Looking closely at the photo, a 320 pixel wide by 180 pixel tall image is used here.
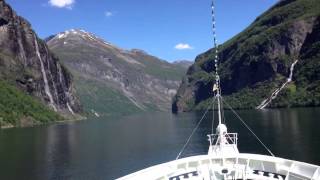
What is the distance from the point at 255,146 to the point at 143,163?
23213 mm

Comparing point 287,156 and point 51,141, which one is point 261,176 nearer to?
point 287,156

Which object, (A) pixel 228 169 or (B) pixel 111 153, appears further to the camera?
(B) pixel 111 153

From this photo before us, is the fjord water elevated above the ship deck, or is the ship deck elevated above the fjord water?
the ship deck

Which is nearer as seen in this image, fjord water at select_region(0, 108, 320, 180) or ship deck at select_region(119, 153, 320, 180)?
ship deck at select_region(119, 153, 320, 180)

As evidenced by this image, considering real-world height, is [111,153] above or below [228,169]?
below

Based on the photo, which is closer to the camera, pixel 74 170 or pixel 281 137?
pixel 74 170

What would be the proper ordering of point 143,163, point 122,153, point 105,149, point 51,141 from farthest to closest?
point 51,141
point 105,149
point 122,153
point 143,163

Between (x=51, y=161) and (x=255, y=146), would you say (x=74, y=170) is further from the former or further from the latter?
(x=255, y=146)

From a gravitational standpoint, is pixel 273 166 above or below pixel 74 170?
above

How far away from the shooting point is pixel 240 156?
39.5 meters

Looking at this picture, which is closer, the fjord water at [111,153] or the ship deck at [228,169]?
the ship deck at [228,169]

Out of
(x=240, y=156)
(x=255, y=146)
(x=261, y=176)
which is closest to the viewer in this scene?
(x=261, y=176)

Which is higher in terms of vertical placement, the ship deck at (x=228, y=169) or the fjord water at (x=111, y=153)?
the ship deck at (x=228, y=169)

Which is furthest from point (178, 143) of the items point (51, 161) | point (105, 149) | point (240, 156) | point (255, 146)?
point (240, 156)
